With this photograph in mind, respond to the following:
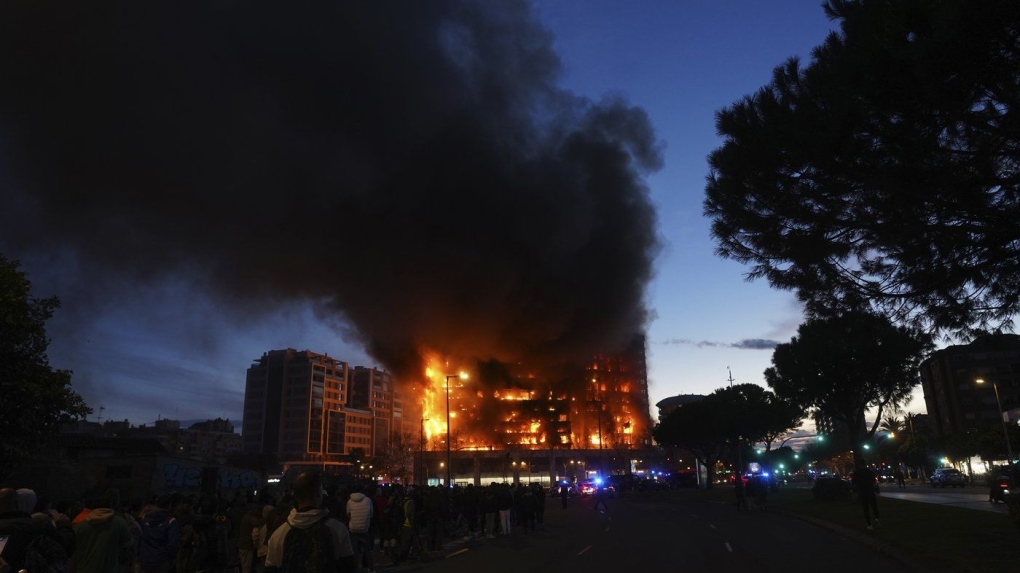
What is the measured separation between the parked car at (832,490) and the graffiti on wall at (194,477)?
99.9 feet

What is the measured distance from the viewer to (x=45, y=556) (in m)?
4.85

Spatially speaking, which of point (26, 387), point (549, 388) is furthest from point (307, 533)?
point (549, 388)

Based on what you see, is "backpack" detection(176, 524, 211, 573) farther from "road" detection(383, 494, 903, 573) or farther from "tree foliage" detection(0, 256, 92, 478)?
"tree foliage" detection(0, 256, 92, 478)

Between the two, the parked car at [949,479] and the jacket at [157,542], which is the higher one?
the jacket at [157,542]

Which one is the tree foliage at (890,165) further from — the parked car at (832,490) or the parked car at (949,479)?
the parked car at (949,479)

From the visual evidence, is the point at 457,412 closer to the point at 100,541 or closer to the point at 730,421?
the point at 730,421

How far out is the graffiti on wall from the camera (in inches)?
1451

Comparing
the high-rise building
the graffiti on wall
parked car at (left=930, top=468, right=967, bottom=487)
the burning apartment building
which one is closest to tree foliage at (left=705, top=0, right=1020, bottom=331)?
the graffiti on wall

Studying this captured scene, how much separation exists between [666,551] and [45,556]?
40.5ft

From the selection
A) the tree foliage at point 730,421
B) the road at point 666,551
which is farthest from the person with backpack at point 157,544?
the tree foliage at point 730,421

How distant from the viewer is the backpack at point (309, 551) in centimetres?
384

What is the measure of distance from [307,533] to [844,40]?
1137 cm

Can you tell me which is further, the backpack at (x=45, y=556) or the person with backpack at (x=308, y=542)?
the backpack at (x=45, y=556)

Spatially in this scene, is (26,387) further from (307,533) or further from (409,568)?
(307,533)
